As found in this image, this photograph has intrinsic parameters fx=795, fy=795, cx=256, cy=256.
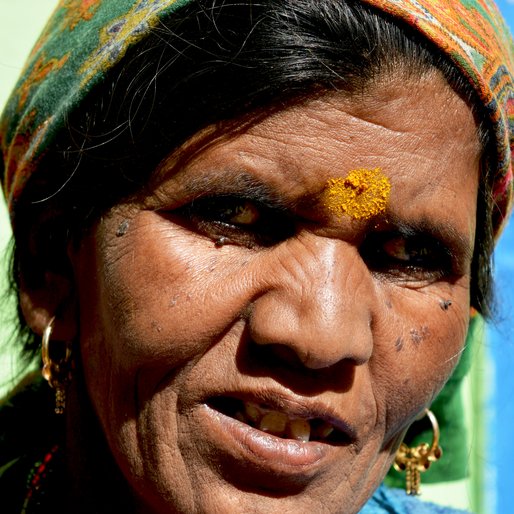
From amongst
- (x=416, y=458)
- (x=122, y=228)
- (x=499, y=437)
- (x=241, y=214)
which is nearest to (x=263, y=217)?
(x=241, y=214)

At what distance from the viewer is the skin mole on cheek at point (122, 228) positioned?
1720mm

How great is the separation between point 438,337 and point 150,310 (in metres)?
0.67

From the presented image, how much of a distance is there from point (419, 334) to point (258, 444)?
1.48 ft

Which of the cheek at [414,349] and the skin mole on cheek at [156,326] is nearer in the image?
the skin mole on cheek at [156,326]

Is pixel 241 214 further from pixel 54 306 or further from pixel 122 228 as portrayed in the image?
pixel 54 306

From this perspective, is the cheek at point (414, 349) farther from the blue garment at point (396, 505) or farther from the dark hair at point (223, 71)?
the blue garment at point (396, 505)

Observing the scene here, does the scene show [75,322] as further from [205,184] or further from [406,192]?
[406,192]

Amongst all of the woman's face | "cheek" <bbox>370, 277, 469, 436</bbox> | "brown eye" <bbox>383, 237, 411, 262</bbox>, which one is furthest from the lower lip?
"brown eye" <bbox>383, 237, 411, 262</bbox>

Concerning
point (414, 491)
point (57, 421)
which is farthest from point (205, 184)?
point (414, 491)

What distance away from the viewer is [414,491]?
2326 millimetres

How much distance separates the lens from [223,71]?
5.30ft

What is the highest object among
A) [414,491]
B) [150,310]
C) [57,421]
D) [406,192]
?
[406,192]

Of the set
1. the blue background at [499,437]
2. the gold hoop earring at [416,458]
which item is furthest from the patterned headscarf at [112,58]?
the blue background at [499,437]

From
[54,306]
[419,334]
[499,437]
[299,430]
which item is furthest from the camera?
[499,437]
